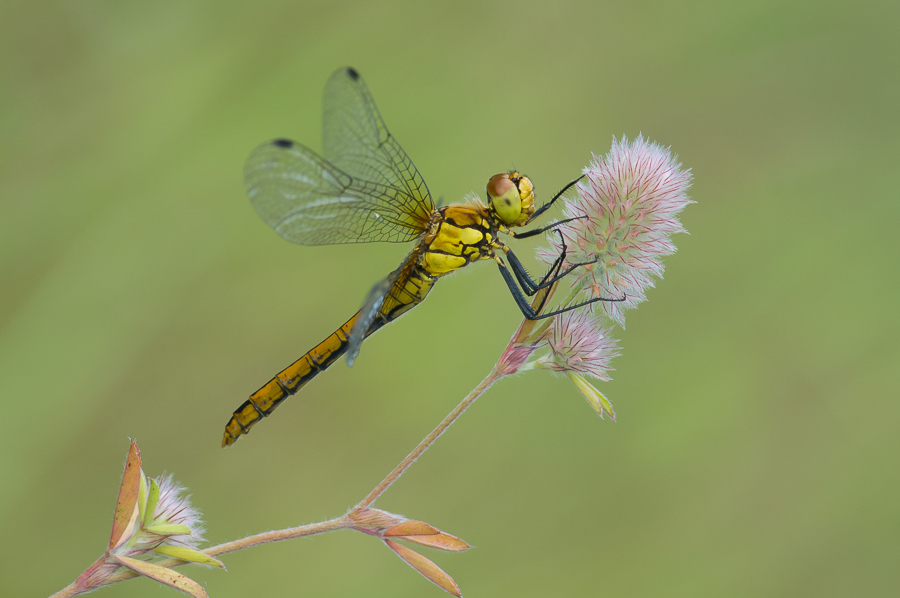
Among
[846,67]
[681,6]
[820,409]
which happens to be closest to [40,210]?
[681,6]

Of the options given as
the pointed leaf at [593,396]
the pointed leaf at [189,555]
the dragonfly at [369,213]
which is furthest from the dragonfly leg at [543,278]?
the pointed leaf at [189,555]

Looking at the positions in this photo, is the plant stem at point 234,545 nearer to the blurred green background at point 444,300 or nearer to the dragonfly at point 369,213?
the dragonfly at point 369,213

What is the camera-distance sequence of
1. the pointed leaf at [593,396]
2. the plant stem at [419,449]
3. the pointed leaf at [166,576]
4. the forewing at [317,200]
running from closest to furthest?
the pointed leaf at [166,576] < the plant stem at [419,449] < the pointed leaf at [593,396] < the forewing at [317,200]

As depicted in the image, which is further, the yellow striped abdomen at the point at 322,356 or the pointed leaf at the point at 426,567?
the yellow striped abdomen at the point at 322,356

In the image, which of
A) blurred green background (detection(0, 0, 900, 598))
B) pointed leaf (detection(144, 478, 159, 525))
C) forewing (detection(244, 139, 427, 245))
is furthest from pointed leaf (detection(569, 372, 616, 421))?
blurred green background (detection(0, 0, 900, 598))

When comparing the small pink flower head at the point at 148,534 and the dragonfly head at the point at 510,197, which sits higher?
Result: the dragonfly head at the point at 510,197

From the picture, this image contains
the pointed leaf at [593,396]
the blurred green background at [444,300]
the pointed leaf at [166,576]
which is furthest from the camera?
the blurred green background at [444,300]

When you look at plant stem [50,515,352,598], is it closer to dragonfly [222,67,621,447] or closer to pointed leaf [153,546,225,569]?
pointed leaf [153,546,225,569]
